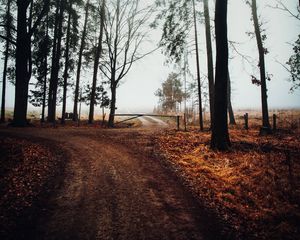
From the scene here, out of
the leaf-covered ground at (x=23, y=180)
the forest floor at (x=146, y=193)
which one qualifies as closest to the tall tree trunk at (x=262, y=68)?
the forest floor at (x=146, y=193)

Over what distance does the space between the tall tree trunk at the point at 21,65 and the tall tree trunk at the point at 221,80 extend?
44.0 feet

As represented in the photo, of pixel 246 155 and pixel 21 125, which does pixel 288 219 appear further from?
pixel 21 125

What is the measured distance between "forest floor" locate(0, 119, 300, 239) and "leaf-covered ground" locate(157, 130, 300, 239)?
2 centimetres

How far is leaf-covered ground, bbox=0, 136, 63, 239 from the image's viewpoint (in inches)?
165

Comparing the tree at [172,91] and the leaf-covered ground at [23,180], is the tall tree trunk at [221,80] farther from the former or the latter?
the tree at [172,91]

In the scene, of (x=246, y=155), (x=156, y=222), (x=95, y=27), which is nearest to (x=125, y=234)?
(x=156, y=222)

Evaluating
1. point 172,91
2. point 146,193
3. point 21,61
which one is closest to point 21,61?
point 21,61

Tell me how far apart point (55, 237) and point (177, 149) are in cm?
694

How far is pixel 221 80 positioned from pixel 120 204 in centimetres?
683

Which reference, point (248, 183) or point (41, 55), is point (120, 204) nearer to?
point (248, 183)

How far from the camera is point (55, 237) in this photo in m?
3.75

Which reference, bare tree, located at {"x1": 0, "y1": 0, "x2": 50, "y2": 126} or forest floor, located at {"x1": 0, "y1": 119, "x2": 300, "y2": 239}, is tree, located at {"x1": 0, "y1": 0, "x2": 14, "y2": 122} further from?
forest floor, located at {"x1": 0, "y1": 119, "x2": 300, "y2": 239}

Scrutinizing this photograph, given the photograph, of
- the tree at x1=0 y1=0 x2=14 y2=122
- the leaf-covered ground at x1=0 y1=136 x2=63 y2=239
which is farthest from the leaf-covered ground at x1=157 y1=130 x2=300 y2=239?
the tree at x1=0 y1=0 x2=14 y2=122

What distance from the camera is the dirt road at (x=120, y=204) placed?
3.98 metres
